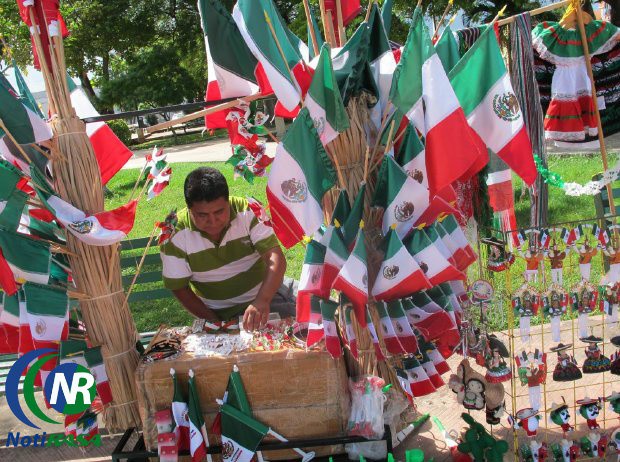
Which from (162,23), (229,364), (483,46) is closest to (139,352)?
(229,364)

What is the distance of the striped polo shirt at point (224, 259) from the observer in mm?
3098

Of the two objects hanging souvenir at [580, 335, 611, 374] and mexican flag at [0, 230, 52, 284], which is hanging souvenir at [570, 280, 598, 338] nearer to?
hanging souvenir at [580, 335, 611, 374]

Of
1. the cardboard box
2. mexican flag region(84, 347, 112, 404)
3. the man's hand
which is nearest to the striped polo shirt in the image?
the man's hand

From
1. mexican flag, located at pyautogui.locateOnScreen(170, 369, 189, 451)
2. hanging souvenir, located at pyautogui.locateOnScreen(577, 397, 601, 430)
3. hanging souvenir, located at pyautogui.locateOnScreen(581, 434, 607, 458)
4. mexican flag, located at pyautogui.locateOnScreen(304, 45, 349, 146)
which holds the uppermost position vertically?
mexican flag, located at pyautogui.locateOnScreen(304, 45, 349, 146)

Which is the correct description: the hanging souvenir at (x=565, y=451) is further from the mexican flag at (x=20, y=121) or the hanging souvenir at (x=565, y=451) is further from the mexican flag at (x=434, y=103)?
the mexican flag at (x=20, y=121)

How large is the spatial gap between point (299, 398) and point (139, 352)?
812mm

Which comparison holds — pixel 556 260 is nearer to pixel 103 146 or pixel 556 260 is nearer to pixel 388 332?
pixel 388 332

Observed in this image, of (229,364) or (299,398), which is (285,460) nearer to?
(299,398)

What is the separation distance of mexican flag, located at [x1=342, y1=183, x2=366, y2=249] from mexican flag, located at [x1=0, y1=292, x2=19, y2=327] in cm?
138

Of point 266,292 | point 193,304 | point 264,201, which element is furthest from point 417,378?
point 264,201

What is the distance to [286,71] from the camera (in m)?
2.24

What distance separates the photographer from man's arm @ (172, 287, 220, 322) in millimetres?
3158

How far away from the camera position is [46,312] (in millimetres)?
2438

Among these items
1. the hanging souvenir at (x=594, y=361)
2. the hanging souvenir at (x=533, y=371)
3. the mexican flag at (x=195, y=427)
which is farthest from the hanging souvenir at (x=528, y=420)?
the mexican flag at (x=195, y=427)
